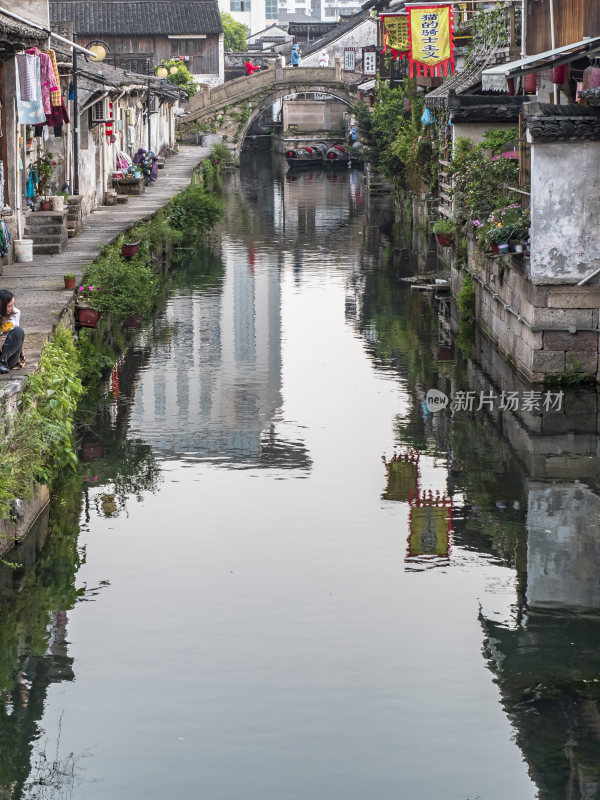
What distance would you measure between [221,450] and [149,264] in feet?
41.4

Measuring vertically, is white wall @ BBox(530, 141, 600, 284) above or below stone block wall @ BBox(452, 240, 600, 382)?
above

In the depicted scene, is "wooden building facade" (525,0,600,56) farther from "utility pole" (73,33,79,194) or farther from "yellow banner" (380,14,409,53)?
"yellow banner" (380,14,409,53)

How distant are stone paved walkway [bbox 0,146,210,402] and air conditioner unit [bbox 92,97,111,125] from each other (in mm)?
2186

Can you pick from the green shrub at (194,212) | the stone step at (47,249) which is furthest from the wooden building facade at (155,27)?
the stone step at (47,249)

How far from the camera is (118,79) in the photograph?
109 feet

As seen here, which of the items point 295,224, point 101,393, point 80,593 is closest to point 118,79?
point 295,224

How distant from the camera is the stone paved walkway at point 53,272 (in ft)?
47.0

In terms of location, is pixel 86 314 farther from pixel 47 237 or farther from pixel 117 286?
pixel 47 237

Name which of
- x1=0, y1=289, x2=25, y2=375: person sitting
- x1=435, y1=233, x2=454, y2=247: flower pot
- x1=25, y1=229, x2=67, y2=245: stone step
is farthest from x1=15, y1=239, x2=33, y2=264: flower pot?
x1=0, y1=289, x2=25, y2=375: person sitting

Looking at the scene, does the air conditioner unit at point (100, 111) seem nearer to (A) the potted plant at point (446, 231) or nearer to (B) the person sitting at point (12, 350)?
(A) the potted plant at point (446, 231)

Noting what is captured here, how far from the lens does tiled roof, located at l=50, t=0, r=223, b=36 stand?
68.5 meters

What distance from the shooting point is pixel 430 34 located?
3042 cm

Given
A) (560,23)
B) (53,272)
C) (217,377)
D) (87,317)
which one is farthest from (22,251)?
(560,23)

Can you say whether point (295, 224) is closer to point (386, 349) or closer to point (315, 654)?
point (386, 349)
